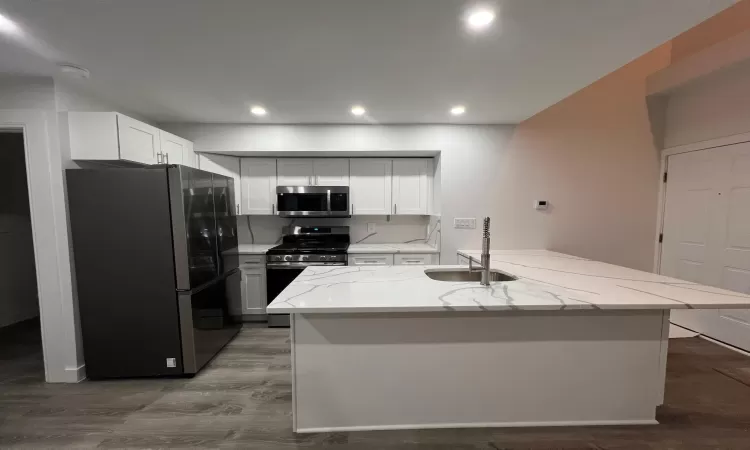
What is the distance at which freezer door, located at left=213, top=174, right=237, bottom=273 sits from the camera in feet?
9.29

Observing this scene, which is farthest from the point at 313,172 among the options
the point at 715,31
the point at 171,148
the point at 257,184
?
the point at 715,31

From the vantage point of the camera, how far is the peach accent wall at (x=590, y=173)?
3357 mm

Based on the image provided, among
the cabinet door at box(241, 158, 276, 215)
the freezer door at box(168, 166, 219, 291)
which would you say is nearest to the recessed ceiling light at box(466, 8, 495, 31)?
the freezer door at box(168, 166, 219, 291)

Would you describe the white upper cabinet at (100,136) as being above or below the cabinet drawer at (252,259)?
above

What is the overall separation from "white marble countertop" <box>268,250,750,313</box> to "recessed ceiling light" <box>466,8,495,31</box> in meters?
1.49

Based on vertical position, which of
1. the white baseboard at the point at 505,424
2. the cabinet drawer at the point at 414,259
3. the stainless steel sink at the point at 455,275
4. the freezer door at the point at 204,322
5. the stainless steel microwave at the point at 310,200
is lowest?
the white baseboard at the point at 505,424

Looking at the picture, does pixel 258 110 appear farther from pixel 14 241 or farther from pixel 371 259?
pixel 14 241

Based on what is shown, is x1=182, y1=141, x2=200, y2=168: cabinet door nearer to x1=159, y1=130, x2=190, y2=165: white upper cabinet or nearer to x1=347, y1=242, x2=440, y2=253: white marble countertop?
x1=159, y1=130, x2=190, y2=165: white upper cabinet

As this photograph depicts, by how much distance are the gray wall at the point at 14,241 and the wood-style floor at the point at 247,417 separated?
Result: 1424 mm

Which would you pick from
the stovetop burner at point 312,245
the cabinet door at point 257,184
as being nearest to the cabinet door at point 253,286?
the stovetop burner at point 312,245

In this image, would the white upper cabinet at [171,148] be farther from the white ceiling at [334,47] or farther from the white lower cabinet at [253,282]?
the white lower cabinet at [253,282]

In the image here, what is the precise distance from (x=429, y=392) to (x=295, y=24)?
7.45 feet

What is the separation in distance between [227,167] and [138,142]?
104 centimetres

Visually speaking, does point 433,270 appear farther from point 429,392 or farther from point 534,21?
point 534,21
